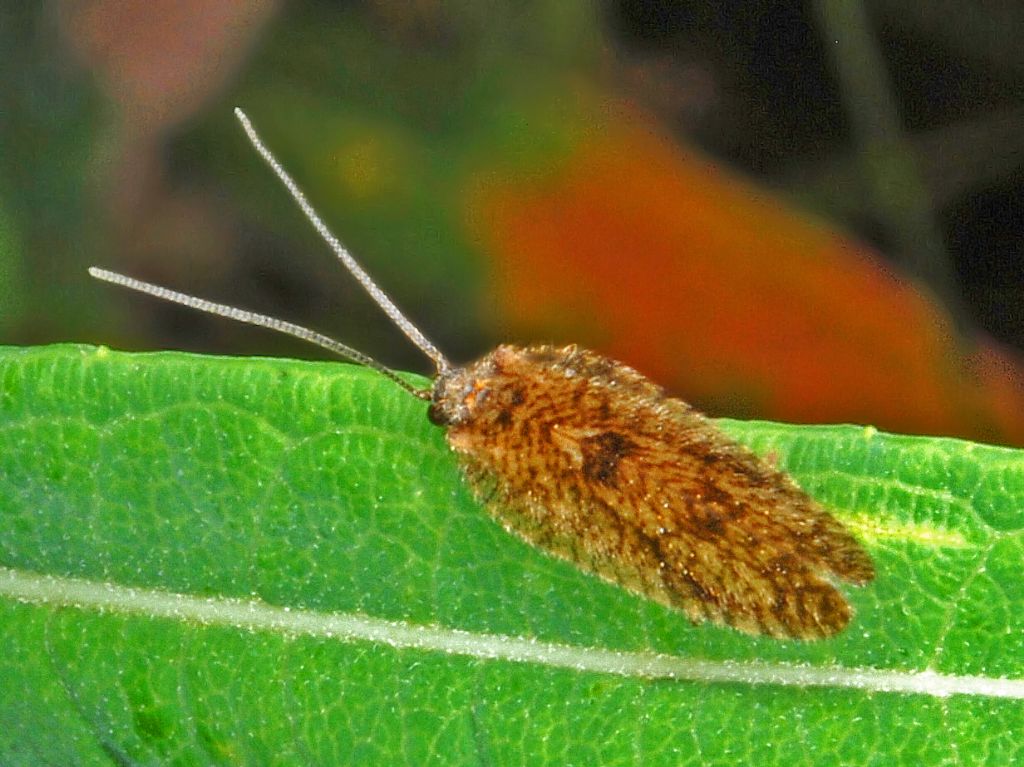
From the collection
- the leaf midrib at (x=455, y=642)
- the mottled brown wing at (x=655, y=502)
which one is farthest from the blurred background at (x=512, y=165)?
the leaf midrib at (x=455, y=642)

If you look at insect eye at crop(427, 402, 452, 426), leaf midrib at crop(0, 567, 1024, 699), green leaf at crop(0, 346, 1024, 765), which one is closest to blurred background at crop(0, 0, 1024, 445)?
insect eye at crop(427, 402, 452, 426)

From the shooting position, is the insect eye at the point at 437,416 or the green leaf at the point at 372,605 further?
the insect eye at the point at 437,416

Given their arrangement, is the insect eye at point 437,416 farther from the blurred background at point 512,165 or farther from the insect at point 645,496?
the blurred background at point 512,165

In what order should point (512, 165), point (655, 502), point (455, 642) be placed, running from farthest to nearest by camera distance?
point (512, 165), point (655, 502), point (455, 642)

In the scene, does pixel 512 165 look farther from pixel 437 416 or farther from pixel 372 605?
pixel 372 605

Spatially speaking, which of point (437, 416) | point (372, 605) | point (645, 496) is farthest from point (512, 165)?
point (372, 605)

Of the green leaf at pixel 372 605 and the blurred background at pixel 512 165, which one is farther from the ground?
the blurred background at pixel 512 165

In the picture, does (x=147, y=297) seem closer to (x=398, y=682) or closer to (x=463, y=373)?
(x=463, y=373)
